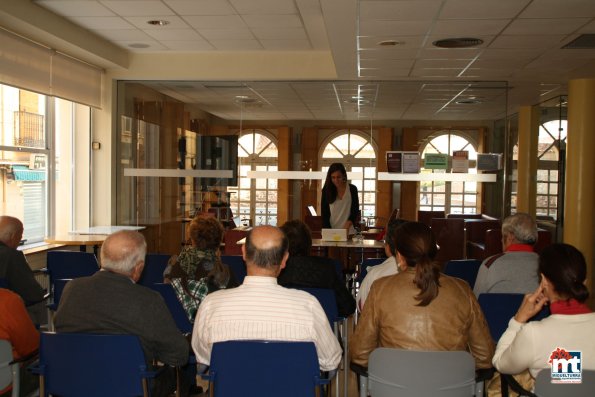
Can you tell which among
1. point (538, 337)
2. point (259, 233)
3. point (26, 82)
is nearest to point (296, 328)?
point (259, 233)

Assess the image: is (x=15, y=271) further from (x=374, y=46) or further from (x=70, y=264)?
(x=374, y=46)

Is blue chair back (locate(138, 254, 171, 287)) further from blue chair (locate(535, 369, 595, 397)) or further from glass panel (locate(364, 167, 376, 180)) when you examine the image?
glass panel (locate(364, 167, 376, 180))

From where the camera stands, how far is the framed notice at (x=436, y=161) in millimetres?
9188

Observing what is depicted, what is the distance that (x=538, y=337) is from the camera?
2.53 meters

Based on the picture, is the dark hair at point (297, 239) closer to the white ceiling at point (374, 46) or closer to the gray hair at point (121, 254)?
the gray hair at point (121, 254)

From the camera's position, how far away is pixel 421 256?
9.73 feet

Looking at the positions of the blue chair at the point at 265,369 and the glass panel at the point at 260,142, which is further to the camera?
the glass panel at the point at 260,142

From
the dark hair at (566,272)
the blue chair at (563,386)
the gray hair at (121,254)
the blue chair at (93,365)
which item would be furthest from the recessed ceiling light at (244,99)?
the blue chair at (563,386)

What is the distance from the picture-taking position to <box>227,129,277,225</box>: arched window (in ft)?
31.2

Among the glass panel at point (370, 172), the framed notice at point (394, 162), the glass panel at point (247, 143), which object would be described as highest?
the glass panel at point (247, 143)

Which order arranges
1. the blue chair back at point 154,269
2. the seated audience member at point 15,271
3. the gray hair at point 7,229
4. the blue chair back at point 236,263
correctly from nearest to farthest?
A: 1. the seated audience member at point 15,271
2. the gray hair at point 7,229
3. the blue chair back at point 154,269
4. the blue chair back at point 236,263

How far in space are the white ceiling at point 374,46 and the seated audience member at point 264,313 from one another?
126 inches

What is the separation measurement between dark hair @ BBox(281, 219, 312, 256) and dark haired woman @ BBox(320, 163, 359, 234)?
348 cm

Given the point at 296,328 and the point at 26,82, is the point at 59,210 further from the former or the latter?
the point at 296,328
